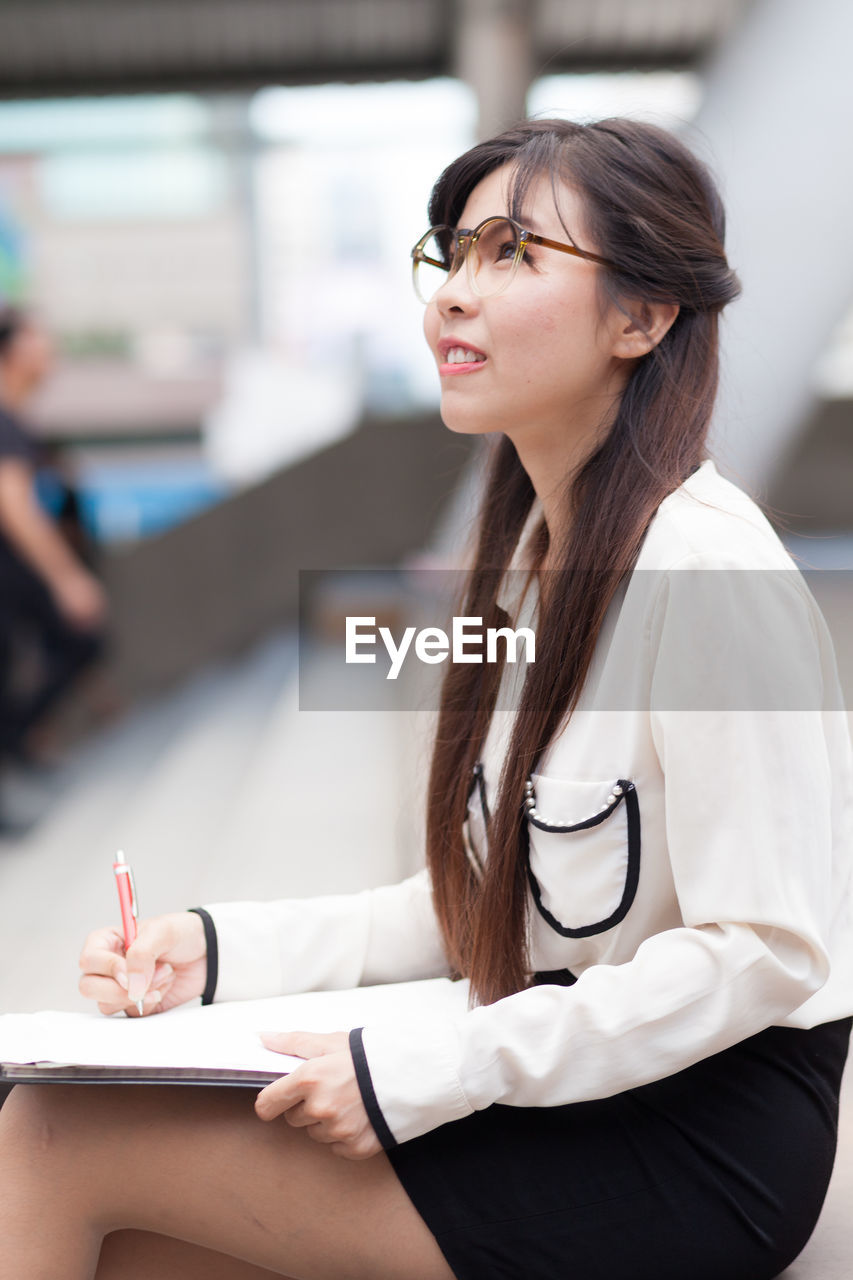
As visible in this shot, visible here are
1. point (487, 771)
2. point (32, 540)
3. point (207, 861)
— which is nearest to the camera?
point (487, 771)

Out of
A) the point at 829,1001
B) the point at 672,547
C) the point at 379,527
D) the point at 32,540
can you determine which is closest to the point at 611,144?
the point at 672,547

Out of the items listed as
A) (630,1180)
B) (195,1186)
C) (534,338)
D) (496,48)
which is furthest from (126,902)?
(496,48)

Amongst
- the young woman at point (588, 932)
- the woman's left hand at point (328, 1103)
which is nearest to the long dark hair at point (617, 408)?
the young woman at point (588, 932)

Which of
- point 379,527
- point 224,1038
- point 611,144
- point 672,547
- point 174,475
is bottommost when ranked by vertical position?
point 224,1038

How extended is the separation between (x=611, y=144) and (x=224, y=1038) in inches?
36.2

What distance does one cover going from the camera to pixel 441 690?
1454 mm

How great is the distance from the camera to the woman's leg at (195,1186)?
3.50ft

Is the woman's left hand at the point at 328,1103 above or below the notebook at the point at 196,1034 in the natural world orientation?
below

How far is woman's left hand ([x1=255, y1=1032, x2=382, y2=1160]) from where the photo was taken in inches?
39.7

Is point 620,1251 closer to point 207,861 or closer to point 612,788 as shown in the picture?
point 612,788

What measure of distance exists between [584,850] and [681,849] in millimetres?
115

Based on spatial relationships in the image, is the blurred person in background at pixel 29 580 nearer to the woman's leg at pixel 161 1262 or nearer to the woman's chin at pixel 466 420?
the woman's chin at pixel 466 420

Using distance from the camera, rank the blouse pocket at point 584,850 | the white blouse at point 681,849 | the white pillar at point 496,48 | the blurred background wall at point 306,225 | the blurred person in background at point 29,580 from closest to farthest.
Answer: the white blouse at point 681,849
the blouse pocket at point 584,850
the blurred background wall at point 306,225
the blurred person in background at point 29,580
the white pillar at point 496,48

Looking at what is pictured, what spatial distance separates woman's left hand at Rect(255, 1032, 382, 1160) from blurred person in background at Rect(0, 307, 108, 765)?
3.65m
